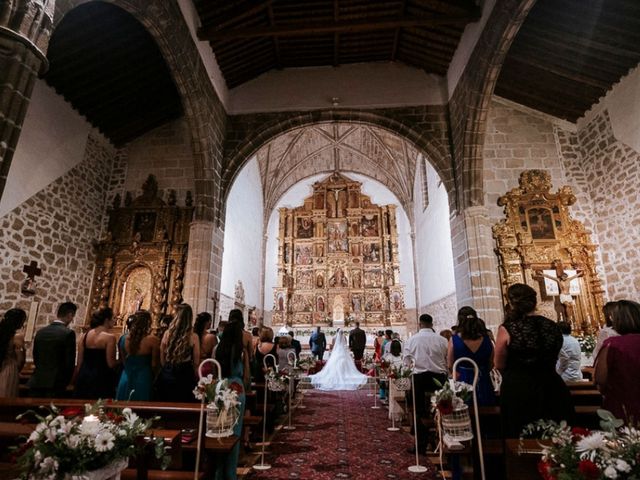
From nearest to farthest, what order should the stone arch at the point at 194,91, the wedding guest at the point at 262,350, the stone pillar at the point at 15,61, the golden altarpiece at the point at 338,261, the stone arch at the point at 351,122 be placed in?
the stone pillar at the point at 15,61 < the wedding guest at the point at 262,350 < the stone arch at the point at 194,91 < the stone arch at the point at 351,122 < the golden altarpiece at the point at 338,261

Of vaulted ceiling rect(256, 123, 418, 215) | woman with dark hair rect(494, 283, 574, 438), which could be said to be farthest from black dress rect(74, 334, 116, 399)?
vaulted ceiling rect(256, 123, 418, 215)

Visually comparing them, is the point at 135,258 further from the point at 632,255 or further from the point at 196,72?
the point at 632,255

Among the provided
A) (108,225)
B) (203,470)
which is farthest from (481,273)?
(108,225)

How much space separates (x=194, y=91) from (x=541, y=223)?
7497mm

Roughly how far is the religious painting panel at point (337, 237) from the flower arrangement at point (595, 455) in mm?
15790

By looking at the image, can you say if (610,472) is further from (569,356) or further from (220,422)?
(569,356)

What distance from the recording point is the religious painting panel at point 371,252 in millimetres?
17312

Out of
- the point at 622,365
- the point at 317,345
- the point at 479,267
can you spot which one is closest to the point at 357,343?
the point at 317,345

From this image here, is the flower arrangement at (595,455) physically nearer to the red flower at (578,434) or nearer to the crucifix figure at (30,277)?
the red flower at (578,434)

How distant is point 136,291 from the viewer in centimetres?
862

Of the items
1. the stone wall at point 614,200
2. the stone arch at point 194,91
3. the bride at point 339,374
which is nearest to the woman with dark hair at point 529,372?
the stone wall at point 614,200

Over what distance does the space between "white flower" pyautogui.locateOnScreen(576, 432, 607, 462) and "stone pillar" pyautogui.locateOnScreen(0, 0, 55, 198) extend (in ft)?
12.9

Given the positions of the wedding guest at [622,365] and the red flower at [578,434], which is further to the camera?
the wedding guest at [622,365]

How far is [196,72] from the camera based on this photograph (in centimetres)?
768
